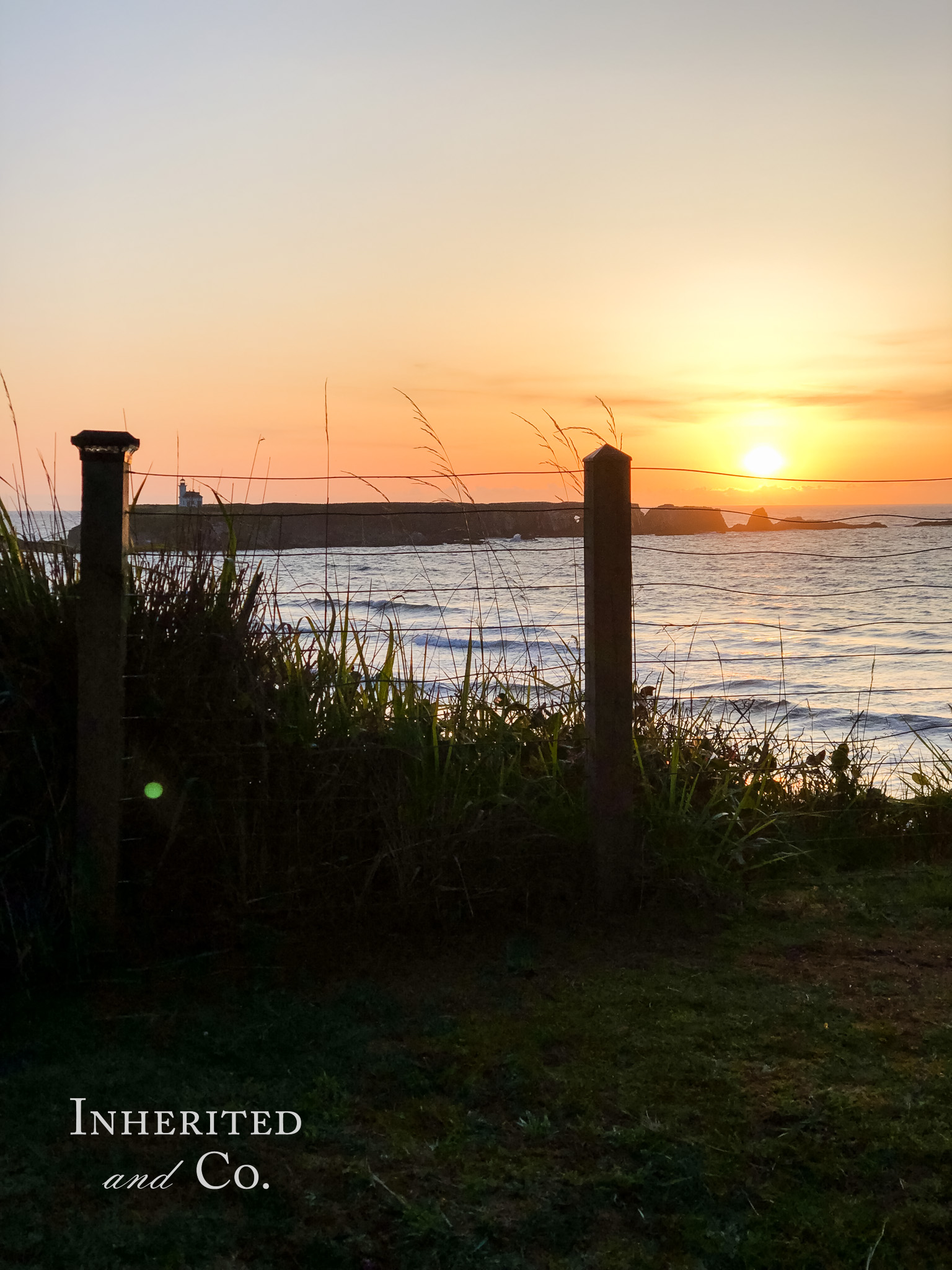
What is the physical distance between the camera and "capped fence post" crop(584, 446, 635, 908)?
12.6ft

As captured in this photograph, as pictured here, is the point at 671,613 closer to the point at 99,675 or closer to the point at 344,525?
the point at 344,525

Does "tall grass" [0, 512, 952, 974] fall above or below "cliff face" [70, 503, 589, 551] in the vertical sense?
below

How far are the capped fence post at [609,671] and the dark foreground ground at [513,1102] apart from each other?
12.5 inches

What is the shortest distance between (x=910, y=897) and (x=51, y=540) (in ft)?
11.7

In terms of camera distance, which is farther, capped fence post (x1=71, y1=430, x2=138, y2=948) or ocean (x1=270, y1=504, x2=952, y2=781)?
ocean (x1=270, y1=504, x2=952, y2=781)

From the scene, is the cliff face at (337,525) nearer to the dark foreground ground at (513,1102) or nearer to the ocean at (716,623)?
the ocean at (716,623)

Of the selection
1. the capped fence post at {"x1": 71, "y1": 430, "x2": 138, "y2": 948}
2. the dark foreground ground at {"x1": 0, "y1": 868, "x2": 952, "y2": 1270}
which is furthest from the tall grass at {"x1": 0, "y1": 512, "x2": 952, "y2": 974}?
the dark foreground ground at {"x1": 0, "y1": 868, "x2": 952, "y2": 1270}

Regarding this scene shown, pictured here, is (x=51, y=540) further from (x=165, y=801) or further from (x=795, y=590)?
(x=795, y=590)

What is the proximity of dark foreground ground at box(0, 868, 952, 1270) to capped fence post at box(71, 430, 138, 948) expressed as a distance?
37cm

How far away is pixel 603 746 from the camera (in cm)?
383

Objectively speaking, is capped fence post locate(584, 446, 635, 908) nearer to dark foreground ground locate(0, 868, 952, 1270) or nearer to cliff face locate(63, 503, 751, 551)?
cliff face locate(63, 503, 751, 551)

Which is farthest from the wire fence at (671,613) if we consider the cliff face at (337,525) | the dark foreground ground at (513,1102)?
the dark foreground ground at (513,1102)

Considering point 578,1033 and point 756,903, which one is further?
point 756,903

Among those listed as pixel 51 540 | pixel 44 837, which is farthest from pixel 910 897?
pixel 51 540
